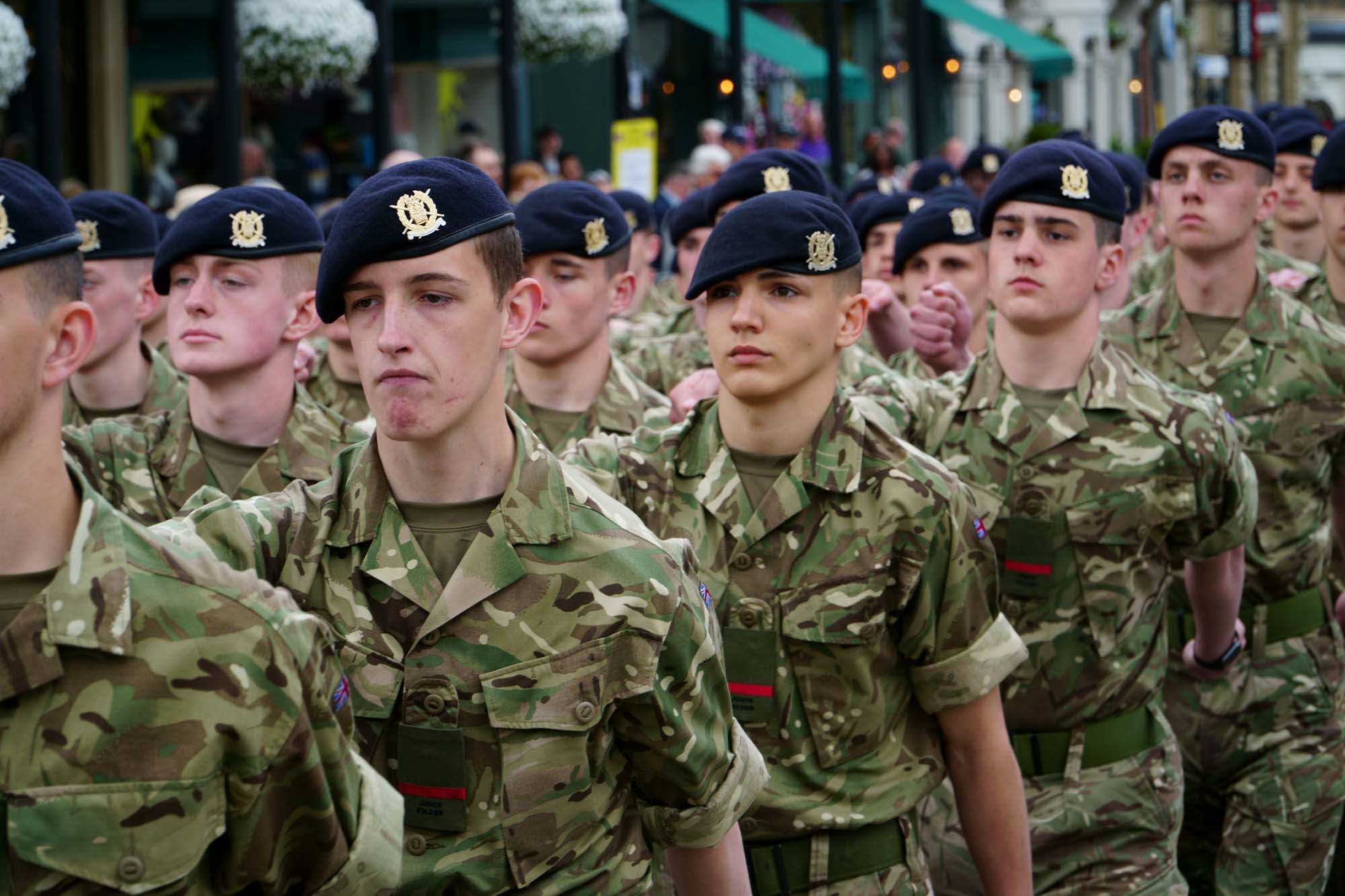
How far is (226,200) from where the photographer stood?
17.2 ft

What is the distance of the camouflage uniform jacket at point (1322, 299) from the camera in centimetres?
795

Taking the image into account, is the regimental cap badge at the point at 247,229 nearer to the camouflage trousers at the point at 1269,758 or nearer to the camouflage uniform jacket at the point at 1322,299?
the camouflage trousers at the point at 1269,758

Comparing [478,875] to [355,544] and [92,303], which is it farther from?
[92,303]

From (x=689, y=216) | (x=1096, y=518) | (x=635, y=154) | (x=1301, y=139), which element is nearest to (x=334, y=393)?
(x=689, y=216)

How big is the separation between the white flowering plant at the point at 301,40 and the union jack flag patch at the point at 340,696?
34.1 ft

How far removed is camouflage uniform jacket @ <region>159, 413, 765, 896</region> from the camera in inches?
133

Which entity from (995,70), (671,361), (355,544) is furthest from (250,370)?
(995,70)

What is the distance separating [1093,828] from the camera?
5477 millimetres

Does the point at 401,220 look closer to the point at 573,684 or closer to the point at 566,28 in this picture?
the point at 573,684

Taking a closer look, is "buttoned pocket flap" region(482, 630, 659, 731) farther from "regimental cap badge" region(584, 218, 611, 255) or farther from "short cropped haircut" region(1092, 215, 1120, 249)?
"regimental cap badge" region(584, 218, 611, 255)

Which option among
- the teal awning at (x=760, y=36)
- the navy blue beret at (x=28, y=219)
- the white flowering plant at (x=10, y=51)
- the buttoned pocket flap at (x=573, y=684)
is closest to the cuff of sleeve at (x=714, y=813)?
the buttoned pocket flap at (x=573, y=684)

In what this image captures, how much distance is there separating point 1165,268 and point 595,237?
352 cm

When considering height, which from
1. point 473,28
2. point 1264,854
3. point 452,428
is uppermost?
point 473,28

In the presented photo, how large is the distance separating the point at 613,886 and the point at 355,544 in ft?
2.55
